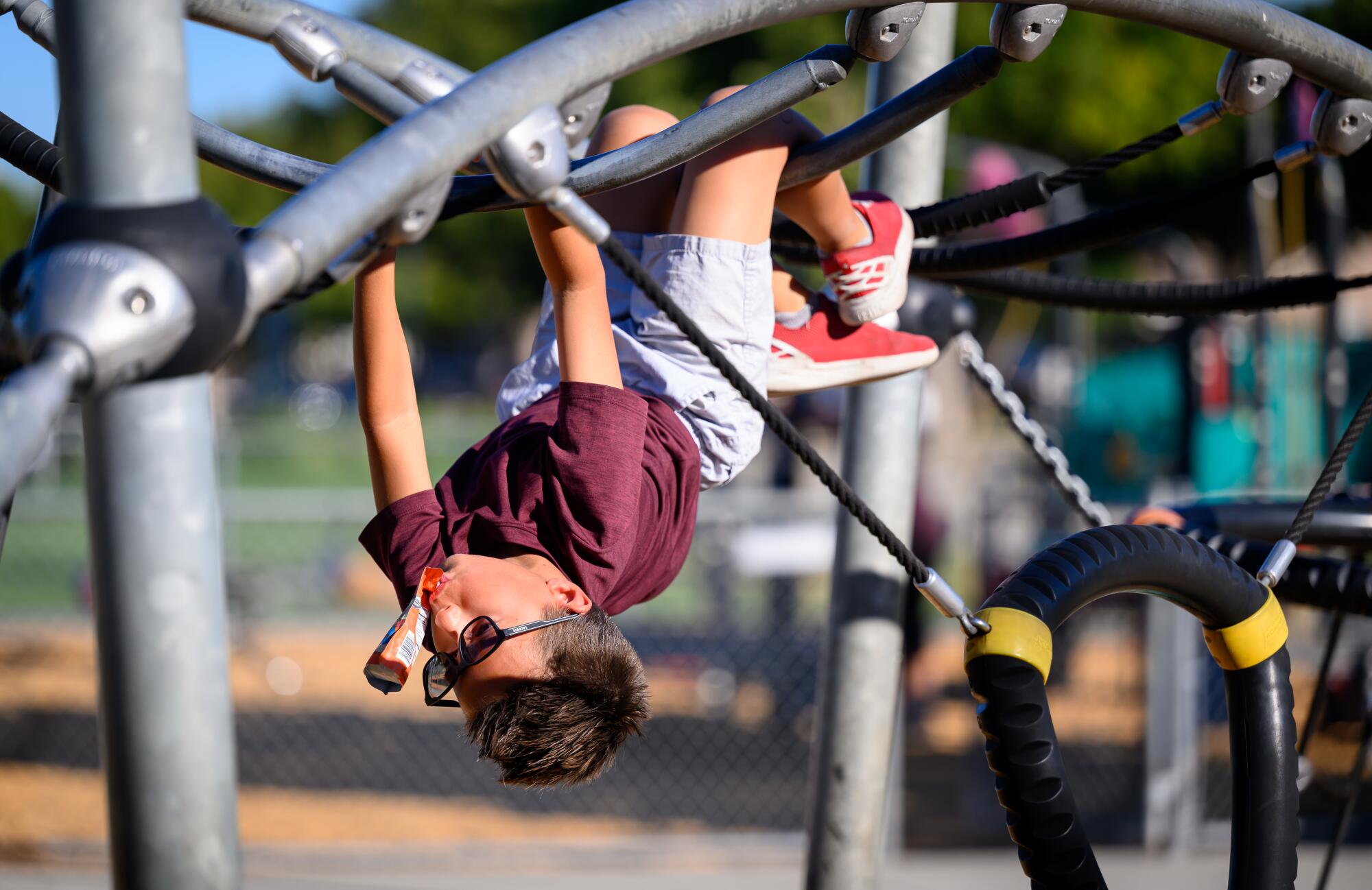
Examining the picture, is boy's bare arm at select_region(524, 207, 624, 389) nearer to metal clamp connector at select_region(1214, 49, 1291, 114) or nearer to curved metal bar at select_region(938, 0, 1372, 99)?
curved metal bar at select_region(938, 0, 1372, 99)

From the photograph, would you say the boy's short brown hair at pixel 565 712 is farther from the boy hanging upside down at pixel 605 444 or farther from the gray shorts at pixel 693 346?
the gray shorts at pixel 693 346

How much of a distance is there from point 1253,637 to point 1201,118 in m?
0.68

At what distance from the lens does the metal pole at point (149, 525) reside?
75 centimetres

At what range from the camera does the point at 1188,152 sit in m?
13.4

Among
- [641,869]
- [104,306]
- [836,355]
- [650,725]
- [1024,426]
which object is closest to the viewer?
[104,306]

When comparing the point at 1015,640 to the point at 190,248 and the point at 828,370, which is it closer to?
the point at 828,370

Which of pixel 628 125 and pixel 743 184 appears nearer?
pixel 743 184

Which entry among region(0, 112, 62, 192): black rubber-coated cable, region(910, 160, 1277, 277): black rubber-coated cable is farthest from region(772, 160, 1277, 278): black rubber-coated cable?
region(0, 112, 62, 192): black rubber-coated cable

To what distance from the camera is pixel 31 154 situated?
1506 millimetres

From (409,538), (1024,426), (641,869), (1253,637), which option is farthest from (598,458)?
(641,869)

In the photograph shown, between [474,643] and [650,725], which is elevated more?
[650,725]

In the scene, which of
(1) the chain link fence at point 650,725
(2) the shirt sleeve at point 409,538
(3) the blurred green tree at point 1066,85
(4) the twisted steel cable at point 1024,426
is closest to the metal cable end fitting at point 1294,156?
(4) the twisted steel cable at point 1024,426

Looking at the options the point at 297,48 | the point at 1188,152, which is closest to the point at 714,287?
the point at 297,48

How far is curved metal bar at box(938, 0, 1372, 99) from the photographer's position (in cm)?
123
